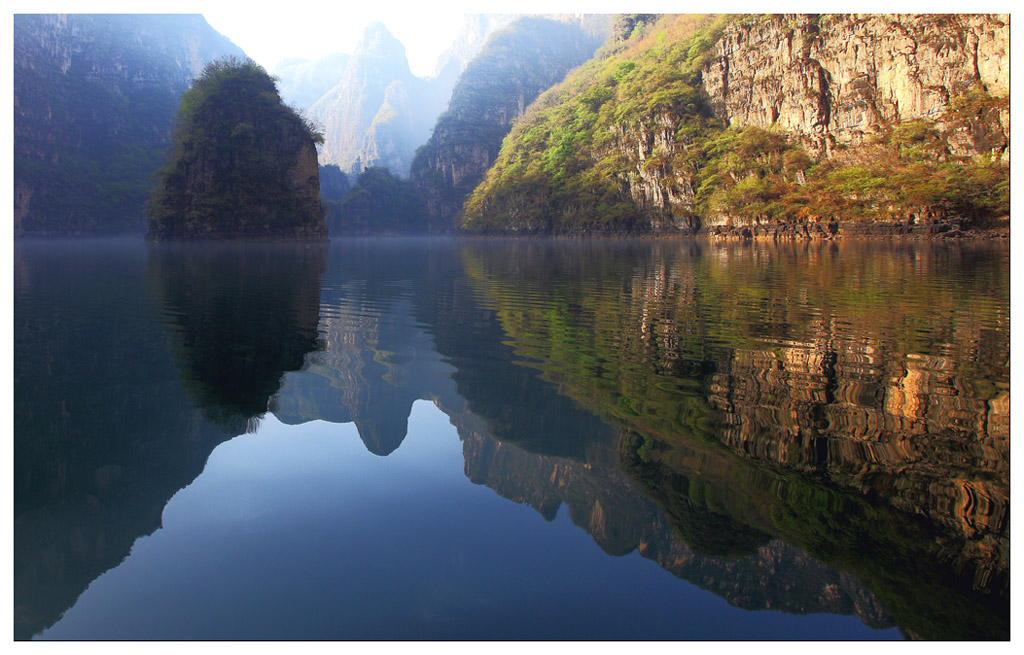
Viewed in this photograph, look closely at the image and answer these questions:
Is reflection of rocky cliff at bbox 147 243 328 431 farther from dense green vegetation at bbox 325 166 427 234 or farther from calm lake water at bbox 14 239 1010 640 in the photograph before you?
dense green vegetation at bbox 325 166 427 234

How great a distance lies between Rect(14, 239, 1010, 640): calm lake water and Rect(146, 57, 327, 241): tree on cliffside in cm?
6368

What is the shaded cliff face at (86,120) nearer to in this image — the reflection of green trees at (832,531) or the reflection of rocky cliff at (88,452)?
the reflection of rocky cliff at (88,452)

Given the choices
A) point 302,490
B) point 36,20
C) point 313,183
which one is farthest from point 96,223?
point 302,490

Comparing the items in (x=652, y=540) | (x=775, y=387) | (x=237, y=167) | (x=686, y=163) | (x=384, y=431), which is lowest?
(x=652, y=540)

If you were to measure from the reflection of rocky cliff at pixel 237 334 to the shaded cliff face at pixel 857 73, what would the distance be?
5546cm

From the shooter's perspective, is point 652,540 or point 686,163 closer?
point 652,540

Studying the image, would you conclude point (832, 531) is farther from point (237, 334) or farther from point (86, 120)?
point (86, 120)

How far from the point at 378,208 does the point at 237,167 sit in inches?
3018

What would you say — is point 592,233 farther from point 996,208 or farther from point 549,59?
point 549,59

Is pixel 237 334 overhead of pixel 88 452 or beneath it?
overhead

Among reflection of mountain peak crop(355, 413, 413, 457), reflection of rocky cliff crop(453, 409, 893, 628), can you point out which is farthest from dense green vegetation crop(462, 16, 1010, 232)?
reflection of rocky cliff crop(453, 409, 893, 628)

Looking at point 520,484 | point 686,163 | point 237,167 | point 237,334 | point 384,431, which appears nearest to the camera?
point 520,484

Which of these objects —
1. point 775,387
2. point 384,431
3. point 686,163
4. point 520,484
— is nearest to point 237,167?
Answer: point 686,163

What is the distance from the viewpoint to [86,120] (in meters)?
111
